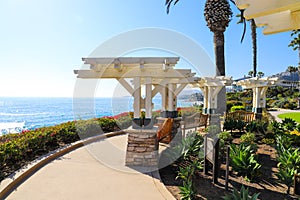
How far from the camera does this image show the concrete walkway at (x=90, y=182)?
10.5 ft

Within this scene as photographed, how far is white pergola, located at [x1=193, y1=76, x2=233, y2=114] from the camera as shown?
315 inches

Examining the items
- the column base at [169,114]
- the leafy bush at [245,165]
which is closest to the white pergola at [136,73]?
the leafy bush at [245,165]

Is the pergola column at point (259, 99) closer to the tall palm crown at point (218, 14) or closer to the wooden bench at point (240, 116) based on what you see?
the wooden bench at point (240, 116)

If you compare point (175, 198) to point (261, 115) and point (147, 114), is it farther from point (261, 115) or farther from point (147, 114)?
point (261, 115)

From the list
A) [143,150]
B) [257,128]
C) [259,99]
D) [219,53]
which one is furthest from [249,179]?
[219,53]

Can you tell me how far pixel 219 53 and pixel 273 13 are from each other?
398 inches

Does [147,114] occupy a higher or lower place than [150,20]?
lower

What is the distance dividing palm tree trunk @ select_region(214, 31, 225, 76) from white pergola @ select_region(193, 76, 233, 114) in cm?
184

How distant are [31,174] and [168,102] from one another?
4.83 meters

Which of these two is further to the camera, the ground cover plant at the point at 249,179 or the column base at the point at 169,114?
the column base at the point at 169,114

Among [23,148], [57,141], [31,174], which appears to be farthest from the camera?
[57,141]

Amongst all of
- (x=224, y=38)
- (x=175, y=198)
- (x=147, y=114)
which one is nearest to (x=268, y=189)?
(x=175, y=198)

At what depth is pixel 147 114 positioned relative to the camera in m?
4.78

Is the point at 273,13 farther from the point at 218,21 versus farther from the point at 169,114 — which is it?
the point at 218,21
